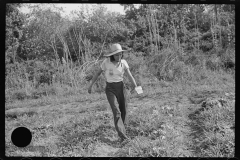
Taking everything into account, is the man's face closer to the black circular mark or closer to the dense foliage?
the dense foliage

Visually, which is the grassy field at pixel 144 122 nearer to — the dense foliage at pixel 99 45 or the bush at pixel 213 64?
the bush at pixel 213 64

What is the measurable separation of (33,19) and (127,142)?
3416 millimetres

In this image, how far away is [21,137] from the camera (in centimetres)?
368

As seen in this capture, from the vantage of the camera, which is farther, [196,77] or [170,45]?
[170,45]

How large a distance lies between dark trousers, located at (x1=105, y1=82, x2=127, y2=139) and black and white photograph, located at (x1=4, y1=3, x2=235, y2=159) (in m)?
0.02

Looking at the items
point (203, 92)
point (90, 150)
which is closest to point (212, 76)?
point (203, 92)

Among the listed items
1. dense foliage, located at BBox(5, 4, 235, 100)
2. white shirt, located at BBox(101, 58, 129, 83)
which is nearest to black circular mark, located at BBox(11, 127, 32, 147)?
white shirt, located at BBox(101, 58, 129, 83)

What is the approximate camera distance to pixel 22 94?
5.62m

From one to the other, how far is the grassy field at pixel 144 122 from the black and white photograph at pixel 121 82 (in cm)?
2

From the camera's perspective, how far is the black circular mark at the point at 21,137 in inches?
144
